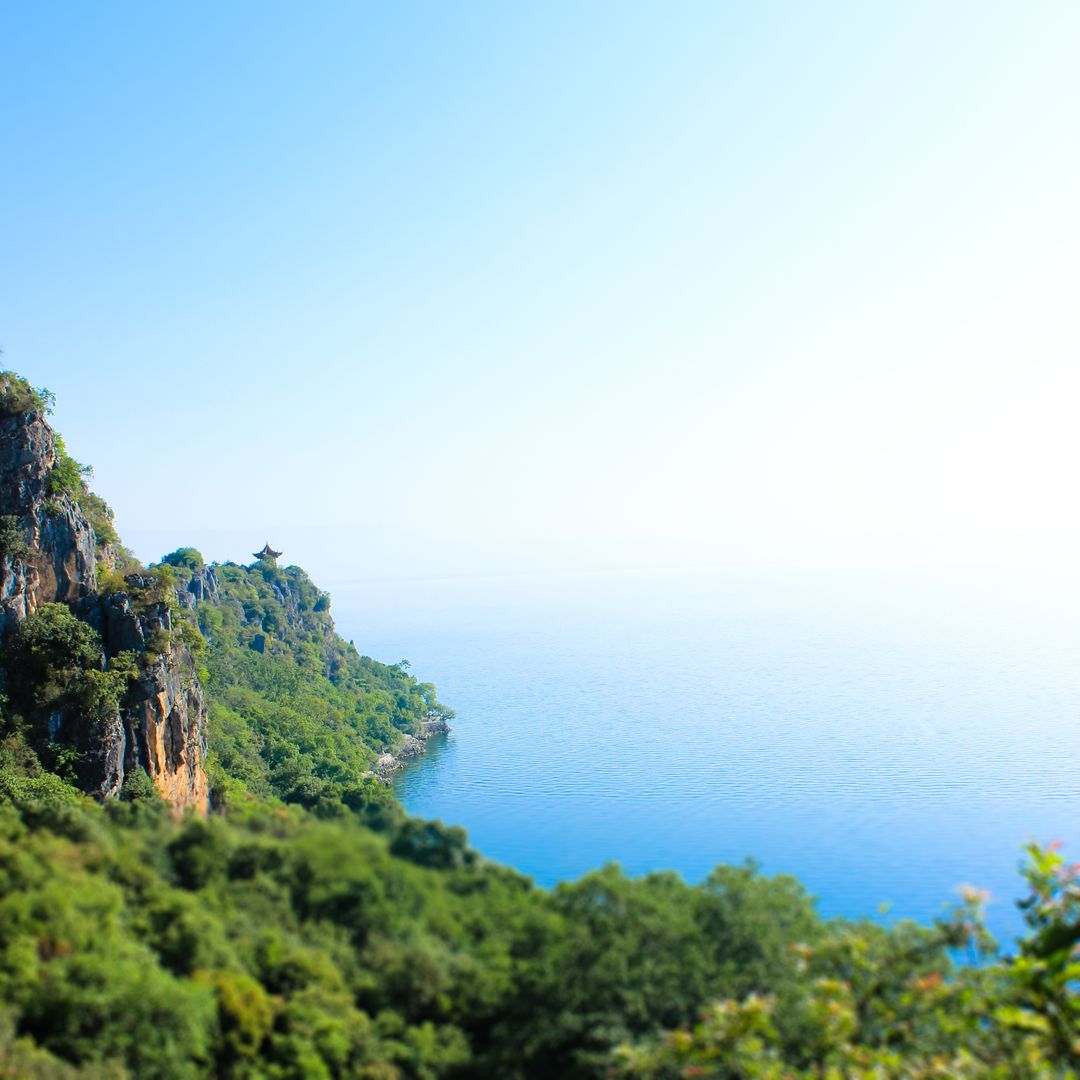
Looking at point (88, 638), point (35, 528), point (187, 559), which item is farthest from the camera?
→ point (187, 559)

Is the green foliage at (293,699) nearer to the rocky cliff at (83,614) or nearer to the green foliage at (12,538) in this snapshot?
the rocky cliff at (83,614)

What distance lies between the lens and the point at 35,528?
2073 centimetres

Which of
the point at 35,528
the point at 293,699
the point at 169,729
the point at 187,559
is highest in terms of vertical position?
the point at 187,559

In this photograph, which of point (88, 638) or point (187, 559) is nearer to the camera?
point (88, 638)

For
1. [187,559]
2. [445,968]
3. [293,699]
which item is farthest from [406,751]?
[445,968]

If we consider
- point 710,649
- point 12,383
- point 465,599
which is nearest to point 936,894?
point 12,383

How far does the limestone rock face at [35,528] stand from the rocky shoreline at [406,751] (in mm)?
18345

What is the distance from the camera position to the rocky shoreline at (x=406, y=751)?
1532 inches

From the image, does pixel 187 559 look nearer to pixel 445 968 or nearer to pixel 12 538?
pixel 12 538

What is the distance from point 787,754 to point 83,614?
26845 millimetres

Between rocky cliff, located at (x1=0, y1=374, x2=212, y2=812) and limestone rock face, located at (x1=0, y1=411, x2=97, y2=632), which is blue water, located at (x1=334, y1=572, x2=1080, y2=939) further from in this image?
limestone rock face, located at (x1=0, y1=411, x2=97, y2=632)

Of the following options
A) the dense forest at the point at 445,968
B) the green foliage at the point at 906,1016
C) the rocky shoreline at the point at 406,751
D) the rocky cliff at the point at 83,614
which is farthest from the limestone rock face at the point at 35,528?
the green foliage at the point at 906,1016

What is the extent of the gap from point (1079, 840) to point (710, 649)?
42.3 m

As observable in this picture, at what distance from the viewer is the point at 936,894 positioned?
819 inches
